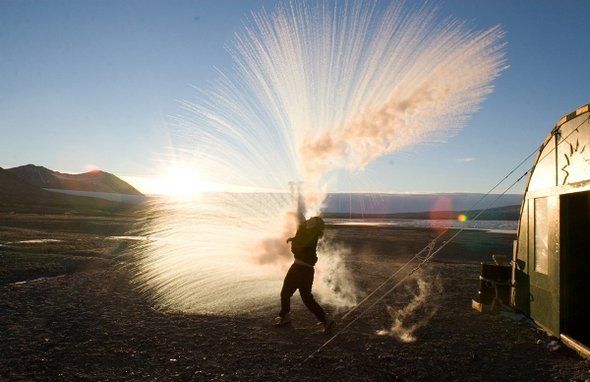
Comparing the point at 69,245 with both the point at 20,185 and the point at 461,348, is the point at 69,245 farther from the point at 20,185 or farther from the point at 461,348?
the point at 20,185

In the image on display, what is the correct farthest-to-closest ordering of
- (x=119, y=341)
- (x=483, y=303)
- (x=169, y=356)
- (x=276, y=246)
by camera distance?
1. (x=276, y=246)
2. (x=483, y=303)
3. (x=119, y=341)
4. (x=169, y=356)

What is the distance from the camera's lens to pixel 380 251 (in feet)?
79.0

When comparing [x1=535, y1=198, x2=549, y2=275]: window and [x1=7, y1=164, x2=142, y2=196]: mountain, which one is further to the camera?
[x1=7, y1=164, x2=142, y2=196]: mountain

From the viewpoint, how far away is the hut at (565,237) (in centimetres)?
711

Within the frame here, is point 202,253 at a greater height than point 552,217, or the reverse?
point 552,217

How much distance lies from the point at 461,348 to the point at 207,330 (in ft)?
15.6

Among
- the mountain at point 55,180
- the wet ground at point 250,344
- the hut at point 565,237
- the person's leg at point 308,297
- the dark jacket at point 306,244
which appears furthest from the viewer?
the mountain at point 55,180

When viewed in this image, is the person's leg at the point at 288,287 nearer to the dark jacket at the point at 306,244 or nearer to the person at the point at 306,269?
the person at the point at 306,269

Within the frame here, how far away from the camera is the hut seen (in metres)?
7.11

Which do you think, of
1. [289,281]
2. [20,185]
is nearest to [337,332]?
[289,281]

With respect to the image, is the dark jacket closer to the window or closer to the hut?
the hut

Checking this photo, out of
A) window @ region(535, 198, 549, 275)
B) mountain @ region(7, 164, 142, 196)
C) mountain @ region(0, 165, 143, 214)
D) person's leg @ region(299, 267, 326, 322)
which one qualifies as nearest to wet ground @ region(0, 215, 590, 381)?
person's leg @ region(299, 267, 326, 322)

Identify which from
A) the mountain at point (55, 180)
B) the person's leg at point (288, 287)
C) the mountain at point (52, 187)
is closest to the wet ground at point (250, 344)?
the person's leg at point (288, 287)

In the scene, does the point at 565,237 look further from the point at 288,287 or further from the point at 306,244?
the point at 288,287
